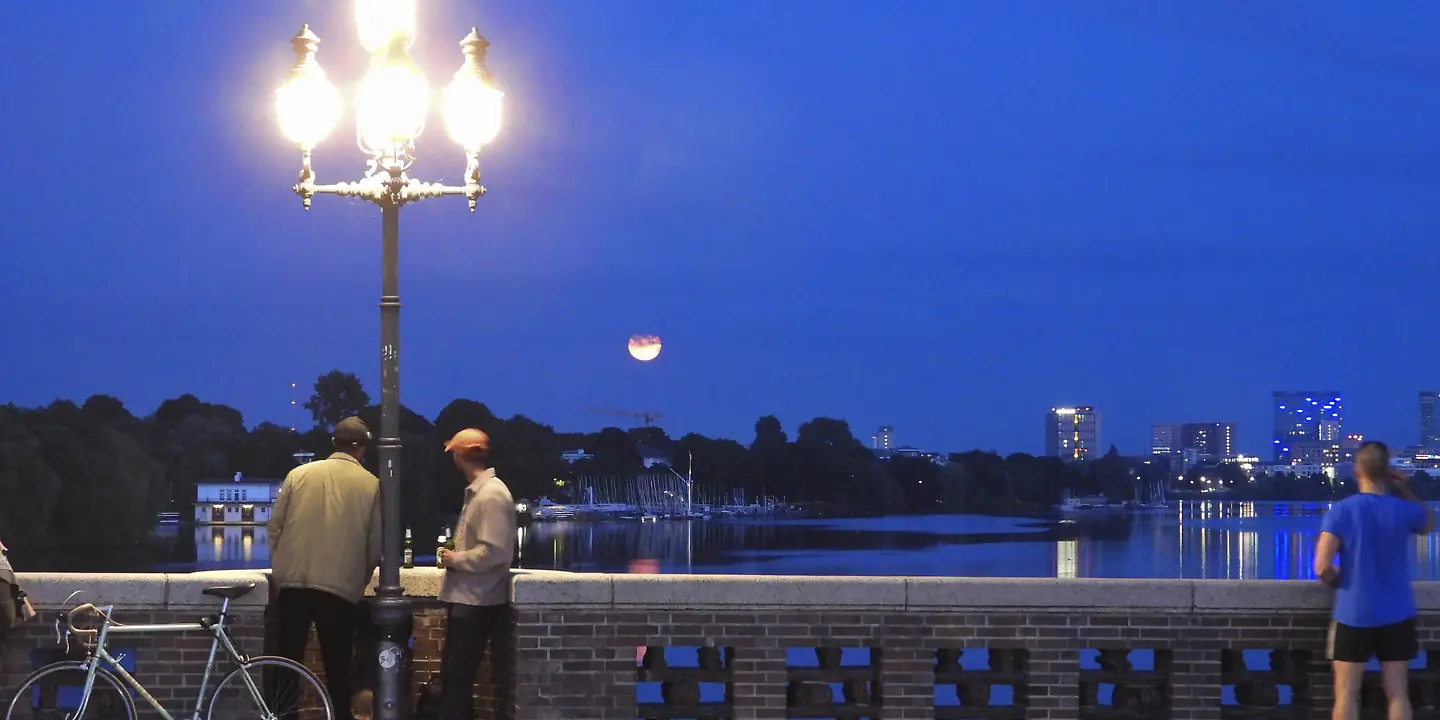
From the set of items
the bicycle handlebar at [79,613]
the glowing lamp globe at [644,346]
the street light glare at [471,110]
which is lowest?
the bicycle handlebar at [79,613]

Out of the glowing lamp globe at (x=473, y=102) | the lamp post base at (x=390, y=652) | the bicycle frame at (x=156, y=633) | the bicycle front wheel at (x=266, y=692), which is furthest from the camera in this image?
the glowing lamp globe at (x=473, y=102)

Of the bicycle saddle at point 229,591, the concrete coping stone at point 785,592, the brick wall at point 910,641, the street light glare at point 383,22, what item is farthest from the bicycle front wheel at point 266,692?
the street light glare at point 383,22

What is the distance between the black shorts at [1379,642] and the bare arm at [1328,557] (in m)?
0.25

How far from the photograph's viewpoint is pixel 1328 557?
8789 millimetres

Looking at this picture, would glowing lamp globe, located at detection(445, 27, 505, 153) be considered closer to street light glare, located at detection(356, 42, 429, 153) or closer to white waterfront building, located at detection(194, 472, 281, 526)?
street light glare, located at detection(356, 42, 429, 153)

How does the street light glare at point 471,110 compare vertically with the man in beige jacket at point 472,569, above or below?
above

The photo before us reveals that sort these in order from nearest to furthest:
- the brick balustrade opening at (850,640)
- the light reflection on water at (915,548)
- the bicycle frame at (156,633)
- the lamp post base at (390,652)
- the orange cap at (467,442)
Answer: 1. the bicycle frame at (156,633)
2. the orange cap at (467,442)
3. the lamp post base at (390,652)
4. the brick balustrade opening at (850,640)
5. the light reflection on water at (915,548)

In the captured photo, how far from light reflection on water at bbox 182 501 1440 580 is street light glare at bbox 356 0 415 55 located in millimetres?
57445

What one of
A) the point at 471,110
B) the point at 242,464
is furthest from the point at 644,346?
the point at 471,110

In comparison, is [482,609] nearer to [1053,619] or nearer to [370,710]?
[370,710]

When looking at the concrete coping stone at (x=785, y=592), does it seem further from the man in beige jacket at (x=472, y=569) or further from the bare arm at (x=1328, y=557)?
the bare arm at (x=1328, y=557)

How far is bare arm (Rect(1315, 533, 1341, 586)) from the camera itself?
28.7 ft

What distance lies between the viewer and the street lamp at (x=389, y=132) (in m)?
9.13

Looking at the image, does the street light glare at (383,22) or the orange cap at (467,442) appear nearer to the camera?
the orange cap at (467,442)
